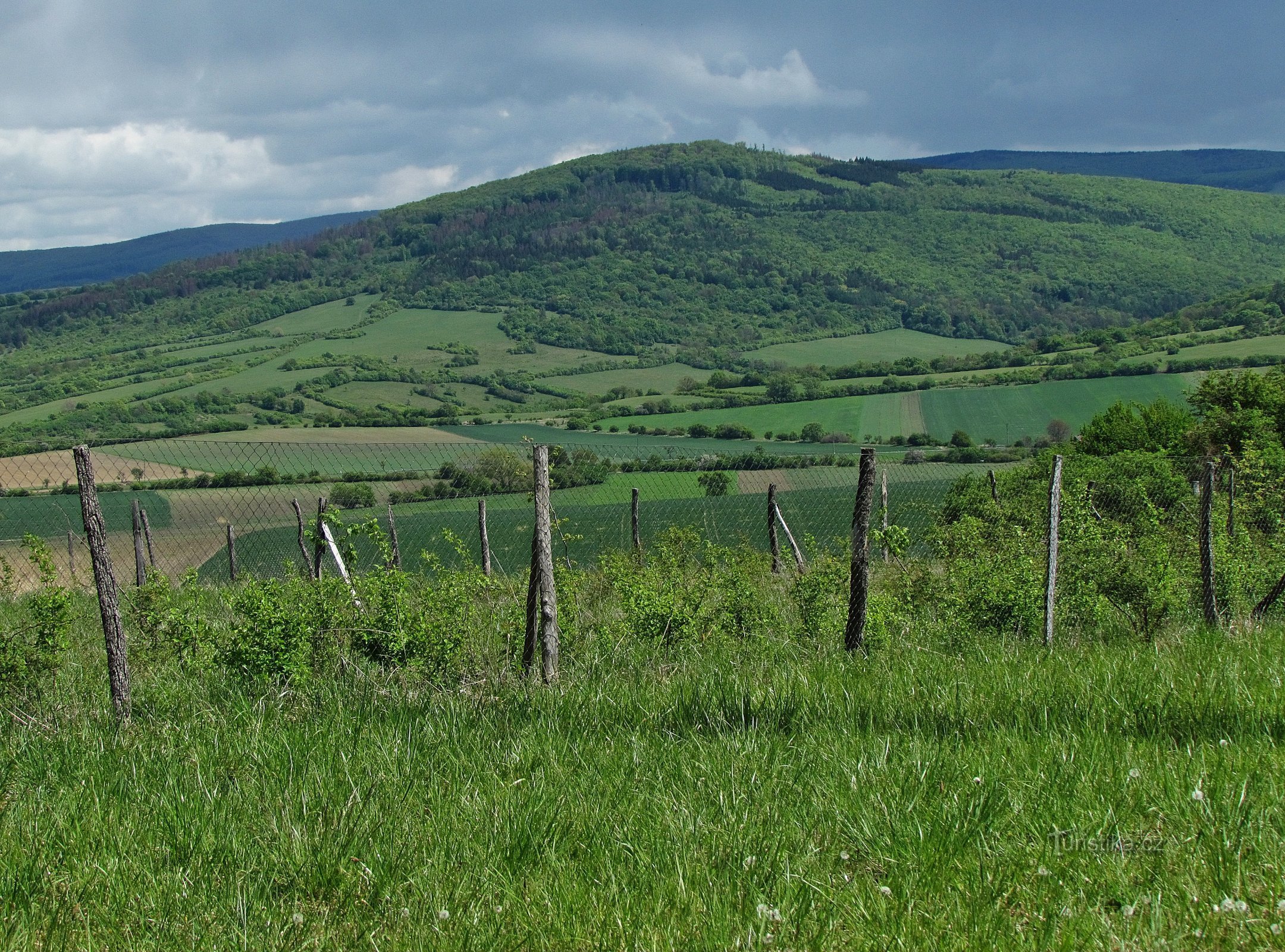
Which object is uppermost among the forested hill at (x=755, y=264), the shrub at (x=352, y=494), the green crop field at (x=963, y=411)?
the forested hill at (x=755, y=264)

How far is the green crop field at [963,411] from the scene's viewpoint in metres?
60.4

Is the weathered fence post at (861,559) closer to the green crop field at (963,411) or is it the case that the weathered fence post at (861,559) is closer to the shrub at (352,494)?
the shrub at (352,494)

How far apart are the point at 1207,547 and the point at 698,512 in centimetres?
1710

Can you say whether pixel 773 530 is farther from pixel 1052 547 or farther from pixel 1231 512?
pixel 1052 547

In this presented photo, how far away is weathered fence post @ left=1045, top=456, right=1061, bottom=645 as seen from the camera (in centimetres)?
Answer: 816

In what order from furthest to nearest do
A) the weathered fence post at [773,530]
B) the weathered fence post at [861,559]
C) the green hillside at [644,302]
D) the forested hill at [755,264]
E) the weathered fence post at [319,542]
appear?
the forested hill at [755,264], the green hillside at [644,302], the weathered fence post at [773,530], the weathered fence post at [319,542], the weathered fence post at [861,559]

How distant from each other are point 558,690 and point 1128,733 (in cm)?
289

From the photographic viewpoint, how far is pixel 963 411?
65.9 meters

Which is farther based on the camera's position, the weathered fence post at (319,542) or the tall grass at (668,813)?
the weathered fence post at (319,542)

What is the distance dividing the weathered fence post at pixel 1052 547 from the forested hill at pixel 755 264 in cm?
11393

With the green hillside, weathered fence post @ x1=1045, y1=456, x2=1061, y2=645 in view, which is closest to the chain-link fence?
weathered fence post @ x1=1045, y1=456, x2=1061, y2=645

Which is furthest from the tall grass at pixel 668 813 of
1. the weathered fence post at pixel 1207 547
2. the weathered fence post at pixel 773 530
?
the weathered fence post at pixel 773 530

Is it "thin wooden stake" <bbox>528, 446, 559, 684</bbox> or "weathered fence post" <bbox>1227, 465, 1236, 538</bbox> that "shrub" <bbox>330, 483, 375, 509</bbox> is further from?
"weathered fence post" <bbox>1227, 465, 1236, 538</bbox>

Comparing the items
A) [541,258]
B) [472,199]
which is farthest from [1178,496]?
[472,199]
